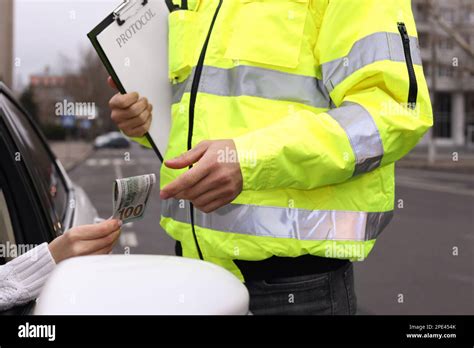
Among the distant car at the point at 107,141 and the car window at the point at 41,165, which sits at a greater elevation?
the car window at the point at 41,165

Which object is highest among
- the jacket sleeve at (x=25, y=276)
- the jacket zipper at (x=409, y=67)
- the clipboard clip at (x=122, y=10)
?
the clipboard clip at (x=122, y=10)

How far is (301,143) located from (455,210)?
10441 millimetres

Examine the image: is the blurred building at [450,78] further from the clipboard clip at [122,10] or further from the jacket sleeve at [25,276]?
the jacket sleeve at [25,276]

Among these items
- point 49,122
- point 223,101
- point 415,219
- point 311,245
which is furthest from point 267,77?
point 49,122

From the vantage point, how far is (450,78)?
29281mm

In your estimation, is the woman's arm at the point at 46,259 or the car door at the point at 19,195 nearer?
the woman's arm at the point at 46,259

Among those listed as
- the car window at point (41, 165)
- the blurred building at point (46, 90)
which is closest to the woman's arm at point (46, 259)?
the car window at point (41, 165)

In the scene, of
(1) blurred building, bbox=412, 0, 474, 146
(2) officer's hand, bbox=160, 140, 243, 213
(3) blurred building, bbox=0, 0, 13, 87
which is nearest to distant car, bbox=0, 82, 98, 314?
(2) officer's hand, bbox=160, 140, 243, 213

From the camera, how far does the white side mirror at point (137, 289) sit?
727 millimetres

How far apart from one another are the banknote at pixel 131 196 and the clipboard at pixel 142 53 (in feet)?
0.67

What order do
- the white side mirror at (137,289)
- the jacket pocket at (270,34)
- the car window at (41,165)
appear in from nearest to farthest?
the white side mirror at (137,289) → the jacket pocket at (270,34) → the car window at (41,165)

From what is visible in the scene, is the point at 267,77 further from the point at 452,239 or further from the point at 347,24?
the point at 452,239

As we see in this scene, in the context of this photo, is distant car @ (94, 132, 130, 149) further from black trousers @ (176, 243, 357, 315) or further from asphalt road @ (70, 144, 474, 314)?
black trousers @ (176, 243, 357, 315)
